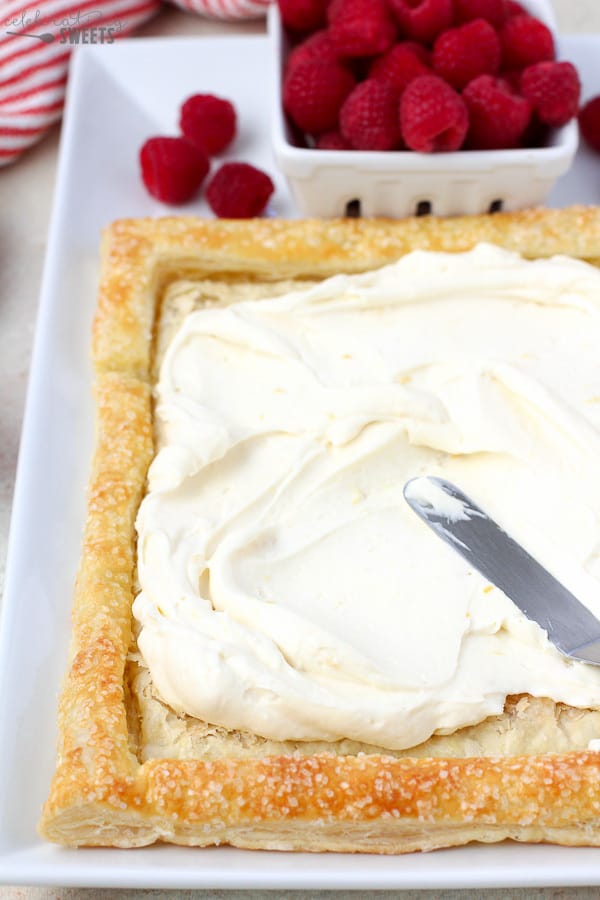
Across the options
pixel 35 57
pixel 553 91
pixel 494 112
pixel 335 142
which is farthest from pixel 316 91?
pixel 35 57

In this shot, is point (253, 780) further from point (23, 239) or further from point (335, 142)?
point (23, 239)

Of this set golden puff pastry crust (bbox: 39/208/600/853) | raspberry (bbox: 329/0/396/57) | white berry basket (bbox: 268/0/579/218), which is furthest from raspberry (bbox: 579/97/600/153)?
golden puff pastry crust (bbox: 39/208/600/853)

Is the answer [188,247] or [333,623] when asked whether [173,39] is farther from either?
[333,623]

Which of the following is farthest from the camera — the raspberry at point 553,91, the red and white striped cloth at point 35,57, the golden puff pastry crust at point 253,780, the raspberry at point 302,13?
the red and white striped cloth at point 35,57

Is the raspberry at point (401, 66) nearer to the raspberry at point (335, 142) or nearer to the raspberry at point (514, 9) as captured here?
the raspberry at point (335, 142)

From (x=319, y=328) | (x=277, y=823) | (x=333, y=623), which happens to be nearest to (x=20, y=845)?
Result: (x=277, y=823)

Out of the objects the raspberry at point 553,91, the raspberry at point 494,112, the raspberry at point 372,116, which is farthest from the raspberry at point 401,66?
the raspberry at point 553,91
